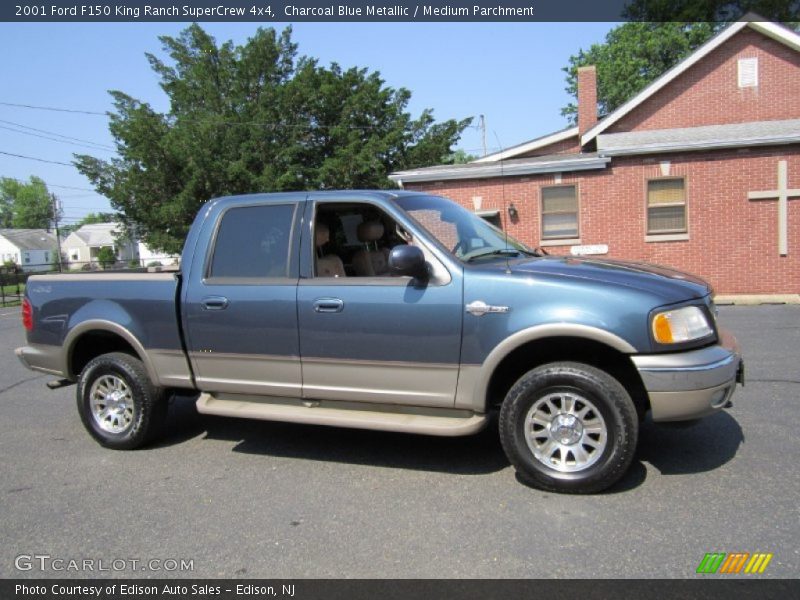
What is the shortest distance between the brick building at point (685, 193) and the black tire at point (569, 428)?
910cm

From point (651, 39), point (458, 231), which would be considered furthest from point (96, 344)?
point (651, 39)

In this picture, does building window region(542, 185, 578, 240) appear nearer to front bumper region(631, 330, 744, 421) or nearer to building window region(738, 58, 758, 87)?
Answer: building window region(738, 58, 758, 87)

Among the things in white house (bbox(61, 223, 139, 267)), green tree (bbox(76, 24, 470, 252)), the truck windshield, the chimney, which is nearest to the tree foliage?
green tree (bbox(76, 24, 470, 252))

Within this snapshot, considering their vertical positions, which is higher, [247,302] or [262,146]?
[262,146]

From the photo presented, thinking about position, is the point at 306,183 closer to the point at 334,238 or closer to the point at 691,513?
the point at 334,238

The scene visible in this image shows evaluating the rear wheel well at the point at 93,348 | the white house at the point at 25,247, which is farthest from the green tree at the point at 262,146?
the white house at the point at 25,247

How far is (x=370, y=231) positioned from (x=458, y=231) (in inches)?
30.3

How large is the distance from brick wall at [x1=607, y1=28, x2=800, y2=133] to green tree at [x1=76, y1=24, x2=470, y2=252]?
15262mm

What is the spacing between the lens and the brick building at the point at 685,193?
14261mm

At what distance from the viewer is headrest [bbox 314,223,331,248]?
4797 millimetres

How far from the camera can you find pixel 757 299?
14.3 m

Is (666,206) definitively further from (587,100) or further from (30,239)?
(30,239)

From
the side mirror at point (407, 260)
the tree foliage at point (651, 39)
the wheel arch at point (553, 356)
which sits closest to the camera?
the wheel arch at point (553, 356)

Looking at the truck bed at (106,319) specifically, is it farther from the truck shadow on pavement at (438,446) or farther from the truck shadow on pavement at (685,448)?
the truck shadow on pavement at (685,448)
